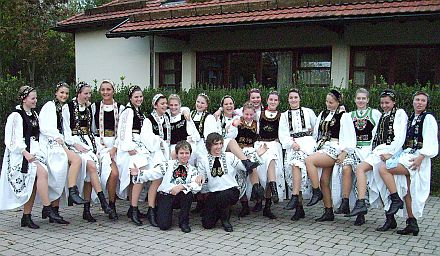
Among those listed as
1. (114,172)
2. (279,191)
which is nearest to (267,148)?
(279,191)

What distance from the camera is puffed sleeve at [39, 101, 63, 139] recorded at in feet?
21.3

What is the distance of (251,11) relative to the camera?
12.6 m

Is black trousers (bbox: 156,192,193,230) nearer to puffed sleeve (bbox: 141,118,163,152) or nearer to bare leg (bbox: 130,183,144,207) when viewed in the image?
bare leg (bbox: 130,183,144,207)

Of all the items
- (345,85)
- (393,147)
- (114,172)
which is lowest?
(114,172)

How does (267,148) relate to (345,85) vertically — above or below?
below

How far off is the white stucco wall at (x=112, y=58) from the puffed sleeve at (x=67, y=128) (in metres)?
8.62

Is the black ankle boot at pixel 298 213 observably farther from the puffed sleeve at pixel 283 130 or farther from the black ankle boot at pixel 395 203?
the black ankle boot at pixel 395 203

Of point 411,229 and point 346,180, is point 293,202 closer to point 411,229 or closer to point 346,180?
point 346,180

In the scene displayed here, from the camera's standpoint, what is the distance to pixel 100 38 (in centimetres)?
1666

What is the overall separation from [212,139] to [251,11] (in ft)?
22.9

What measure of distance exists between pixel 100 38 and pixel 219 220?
1154 cm

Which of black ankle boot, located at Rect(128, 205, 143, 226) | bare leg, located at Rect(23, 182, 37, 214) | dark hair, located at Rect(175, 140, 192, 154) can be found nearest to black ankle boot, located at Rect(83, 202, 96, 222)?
black ankle boot, located at Rect(128, 205, 143, 226)

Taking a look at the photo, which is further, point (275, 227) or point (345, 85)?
point (345, 85)

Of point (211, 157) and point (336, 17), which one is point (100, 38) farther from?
point (211, 157)
